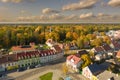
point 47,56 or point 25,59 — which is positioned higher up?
point 25,59

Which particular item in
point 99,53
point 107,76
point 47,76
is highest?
point 107,76

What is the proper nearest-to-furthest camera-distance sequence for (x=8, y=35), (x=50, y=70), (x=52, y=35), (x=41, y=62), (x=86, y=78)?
(x=86, y=78) < (x=50, y=70) < (x=41, y=62) < (x=8, y=35) < (x=52, y=35)

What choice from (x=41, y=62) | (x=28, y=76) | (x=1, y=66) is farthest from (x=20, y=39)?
(x=28, y=76)

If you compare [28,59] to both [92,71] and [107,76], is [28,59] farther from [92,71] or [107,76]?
[107,76]

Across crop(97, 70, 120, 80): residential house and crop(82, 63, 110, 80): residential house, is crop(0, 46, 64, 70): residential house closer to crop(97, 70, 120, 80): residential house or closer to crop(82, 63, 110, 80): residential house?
crop(82, 63, 110, 80): residential house

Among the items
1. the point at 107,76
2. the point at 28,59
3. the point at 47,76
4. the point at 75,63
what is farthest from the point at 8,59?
the point at 107,76

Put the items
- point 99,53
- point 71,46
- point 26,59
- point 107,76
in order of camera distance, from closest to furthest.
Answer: point 107,76, point 26,59, point 99,53, point 71,46

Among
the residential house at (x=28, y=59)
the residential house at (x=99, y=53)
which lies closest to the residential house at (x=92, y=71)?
the residential house at (x=99, y=53)

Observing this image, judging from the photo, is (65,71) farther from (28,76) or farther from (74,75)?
(28,76)

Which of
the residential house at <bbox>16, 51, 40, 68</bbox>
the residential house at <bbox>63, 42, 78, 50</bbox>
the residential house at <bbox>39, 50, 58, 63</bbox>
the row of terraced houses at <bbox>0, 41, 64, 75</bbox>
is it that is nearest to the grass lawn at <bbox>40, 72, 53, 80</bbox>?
the row of terraced houses at <bbox>0, 41, 64, 75</bbox>

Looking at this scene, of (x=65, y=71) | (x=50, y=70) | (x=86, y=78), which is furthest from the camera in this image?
(x=50, y=70)

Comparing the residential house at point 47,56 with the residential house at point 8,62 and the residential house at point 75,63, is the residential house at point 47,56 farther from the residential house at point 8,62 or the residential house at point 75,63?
the residential house at point 8,62
